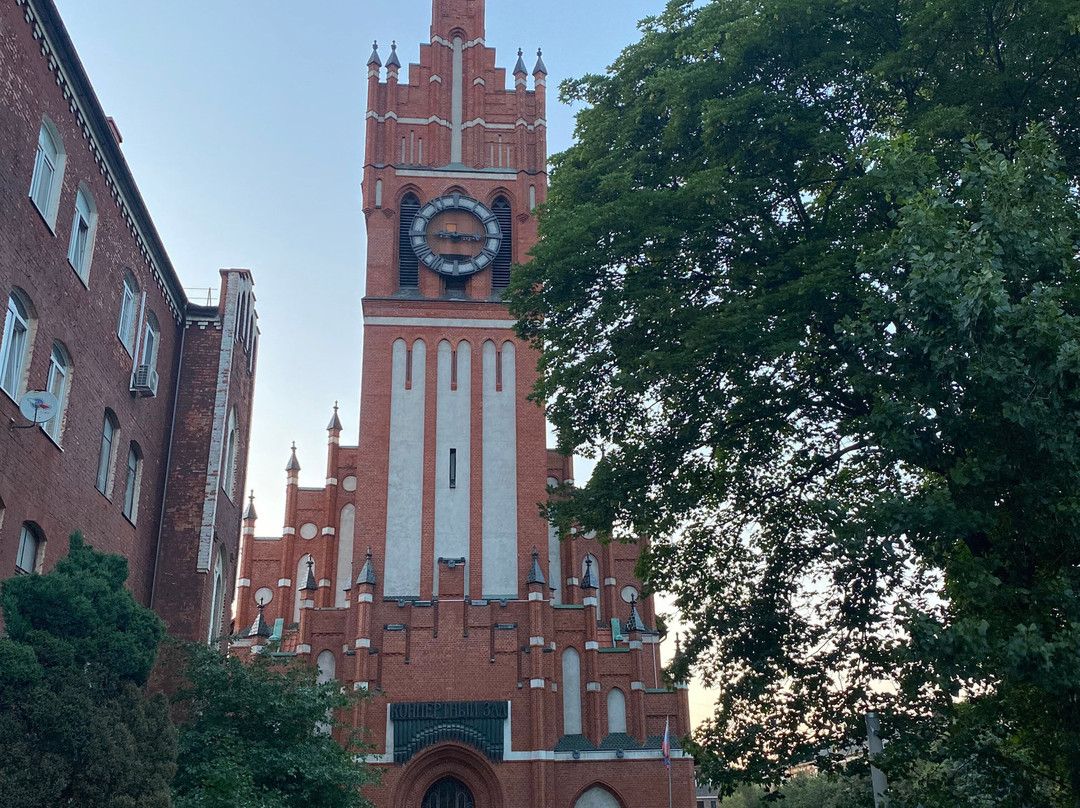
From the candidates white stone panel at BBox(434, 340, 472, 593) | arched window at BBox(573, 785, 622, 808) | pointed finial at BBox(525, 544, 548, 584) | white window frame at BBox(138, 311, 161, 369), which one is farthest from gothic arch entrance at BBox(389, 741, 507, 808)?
white window frame at BBox(138, 311, 161, 369)

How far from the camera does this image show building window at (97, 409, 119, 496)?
17.9 metres

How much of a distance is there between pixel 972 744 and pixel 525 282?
9760mm

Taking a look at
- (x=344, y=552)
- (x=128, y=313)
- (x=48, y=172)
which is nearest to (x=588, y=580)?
(x=344, y=552)

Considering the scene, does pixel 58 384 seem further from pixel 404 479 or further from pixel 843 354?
pixel 404 479

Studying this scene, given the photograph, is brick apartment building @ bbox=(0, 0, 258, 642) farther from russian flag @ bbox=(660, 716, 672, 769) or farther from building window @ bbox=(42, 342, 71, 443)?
russian flag @ bbox=(660, 716, 672, 769)

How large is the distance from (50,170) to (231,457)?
10.4 m

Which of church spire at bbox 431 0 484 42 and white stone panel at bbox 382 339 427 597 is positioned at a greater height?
church spire at bbox 431 0 484 42

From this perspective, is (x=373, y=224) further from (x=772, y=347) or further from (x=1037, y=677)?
(x=1037, y=677)

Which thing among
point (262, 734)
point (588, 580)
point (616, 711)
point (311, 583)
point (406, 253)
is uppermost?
point (406, 253)

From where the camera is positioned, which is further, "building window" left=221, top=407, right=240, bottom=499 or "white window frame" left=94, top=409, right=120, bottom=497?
"building window" left=221, top=407, right=240, bottom=499

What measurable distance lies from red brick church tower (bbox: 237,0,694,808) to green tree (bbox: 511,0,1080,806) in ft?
47.1

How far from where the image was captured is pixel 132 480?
19.9 m

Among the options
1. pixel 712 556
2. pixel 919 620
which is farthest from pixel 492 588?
pixel 919 620

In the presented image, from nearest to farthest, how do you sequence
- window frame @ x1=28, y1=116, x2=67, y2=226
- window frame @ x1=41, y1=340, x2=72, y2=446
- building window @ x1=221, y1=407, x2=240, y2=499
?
window frame @ x1=28, y1=116, x2=67, y2=226 < window frame @ x1=41, y1=340, x2=72, y2=446 < building window @ x1=221, y1=407, x2=240, y2=499
